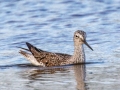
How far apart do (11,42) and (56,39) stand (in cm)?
120

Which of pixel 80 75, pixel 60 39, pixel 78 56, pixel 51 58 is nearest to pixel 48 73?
pixel 80 75

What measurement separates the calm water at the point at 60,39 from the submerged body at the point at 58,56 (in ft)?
0.77

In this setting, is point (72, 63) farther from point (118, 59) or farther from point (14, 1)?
point (14, 1)

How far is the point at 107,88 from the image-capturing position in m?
12.1

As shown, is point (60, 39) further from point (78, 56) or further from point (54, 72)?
point (54, 72)

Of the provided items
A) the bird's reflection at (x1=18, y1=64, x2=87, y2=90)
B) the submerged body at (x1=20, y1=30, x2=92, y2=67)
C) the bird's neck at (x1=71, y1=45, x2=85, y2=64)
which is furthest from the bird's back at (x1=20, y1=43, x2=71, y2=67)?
the bird's reflection at (x1=18, y1=64, x2=87, y2=90)

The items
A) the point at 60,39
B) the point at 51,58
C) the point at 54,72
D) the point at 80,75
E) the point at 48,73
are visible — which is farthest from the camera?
the point at 60,39

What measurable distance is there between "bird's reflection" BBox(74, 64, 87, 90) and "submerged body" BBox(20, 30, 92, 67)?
0.32m

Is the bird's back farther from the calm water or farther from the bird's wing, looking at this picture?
the calm water

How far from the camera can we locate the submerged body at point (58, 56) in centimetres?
1530

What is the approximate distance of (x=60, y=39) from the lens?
690 inches

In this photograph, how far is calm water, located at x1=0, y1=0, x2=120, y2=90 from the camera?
1296cm

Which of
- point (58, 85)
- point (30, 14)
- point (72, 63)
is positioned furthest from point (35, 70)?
point (30, 14)

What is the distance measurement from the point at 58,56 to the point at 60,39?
88.9 inches
